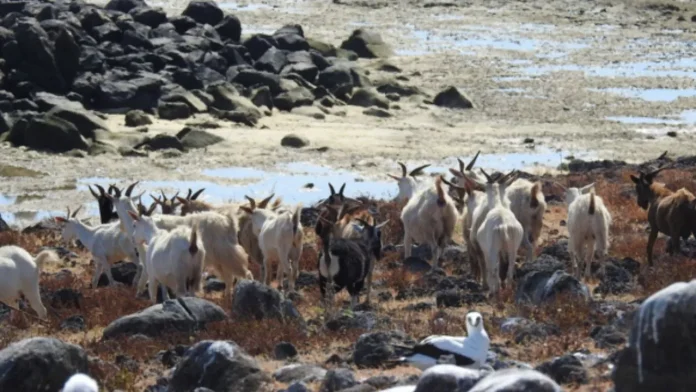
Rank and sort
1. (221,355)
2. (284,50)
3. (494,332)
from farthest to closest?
(284,50) < (494,332) < (221,355)

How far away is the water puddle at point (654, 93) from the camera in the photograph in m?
40.6

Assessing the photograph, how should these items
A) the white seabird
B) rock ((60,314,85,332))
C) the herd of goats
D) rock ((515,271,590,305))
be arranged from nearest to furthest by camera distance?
the white seabird
rock ((515,271,590,305))
rock ((60,314,85,332))
the herd of goats

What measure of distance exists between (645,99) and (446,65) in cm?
868

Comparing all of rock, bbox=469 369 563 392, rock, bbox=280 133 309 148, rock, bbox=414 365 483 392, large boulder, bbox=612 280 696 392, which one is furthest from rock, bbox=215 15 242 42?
rock, bbox=469 369 563 392

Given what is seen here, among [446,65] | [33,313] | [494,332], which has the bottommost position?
[446,65]

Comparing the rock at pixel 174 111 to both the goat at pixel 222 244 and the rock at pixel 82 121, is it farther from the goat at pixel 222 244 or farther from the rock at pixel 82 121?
the goat at pixel 222 244

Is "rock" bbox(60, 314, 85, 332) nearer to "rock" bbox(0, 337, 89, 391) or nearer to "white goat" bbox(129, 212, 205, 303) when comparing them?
"white goat" bbox(129, 212, 205, 303)

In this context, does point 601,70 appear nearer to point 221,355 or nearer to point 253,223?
point 253,223

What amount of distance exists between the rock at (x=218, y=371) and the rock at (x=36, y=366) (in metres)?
0.88

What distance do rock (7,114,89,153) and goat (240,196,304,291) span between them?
15.2 meters

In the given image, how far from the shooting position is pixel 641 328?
8.45m

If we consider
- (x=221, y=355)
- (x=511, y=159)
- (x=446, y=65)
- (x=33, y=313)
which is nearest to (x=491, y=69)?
(x=446, y=65)

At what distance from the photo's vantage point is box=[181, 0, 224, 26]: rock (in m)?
49.1

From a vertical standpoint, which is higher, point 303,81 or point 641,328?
point 641,328
